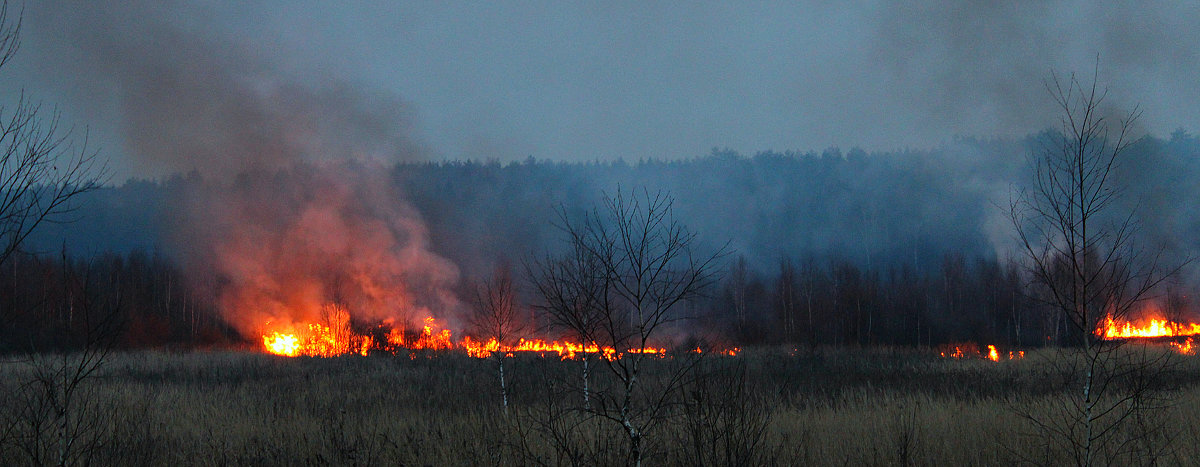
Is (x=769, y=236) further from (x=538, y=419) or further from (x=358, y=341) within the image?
(x=538, y=419)

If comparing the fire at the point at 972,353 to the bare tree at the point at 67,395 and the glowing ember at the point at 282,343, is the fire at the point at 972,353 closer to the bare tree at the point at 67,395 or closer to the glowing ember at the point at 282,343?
the bare tree at the point at 67,395

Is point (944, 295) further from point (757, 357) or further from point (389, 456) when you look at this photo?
point (389, 456)

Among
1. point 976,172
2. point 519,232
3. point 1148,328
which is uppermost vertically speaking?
point 976,172

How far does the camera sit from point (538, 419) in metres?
10.3

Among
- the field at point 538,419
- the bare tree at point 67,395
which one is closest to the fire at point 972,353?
the field at point 538,419

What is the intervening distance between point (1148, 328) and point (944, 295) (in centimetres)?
1534

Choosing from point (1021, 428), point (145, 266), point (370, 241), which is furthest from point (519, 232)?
point (1021, 428)

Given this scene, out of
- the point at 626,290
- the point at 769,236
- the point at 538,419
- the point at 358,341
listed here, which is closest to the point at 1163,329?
the point at 769,236

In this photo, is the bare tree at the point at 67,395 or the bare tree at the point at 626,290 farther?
the bare tree at the point at 67,395

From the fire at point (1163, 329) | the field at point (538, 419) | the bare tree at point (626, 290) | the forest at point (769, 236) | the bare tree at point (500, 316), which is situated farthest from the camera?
the forest at point (769, 236)

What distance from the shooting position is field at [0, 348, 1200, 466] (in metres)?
7.09

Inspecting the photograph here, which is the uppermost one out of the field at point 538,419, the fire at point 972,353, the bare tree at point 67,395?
the bare tree at point 67,395

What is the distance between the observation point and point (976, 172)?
88.5 meters

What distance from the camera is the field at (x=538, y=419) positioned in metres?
7.09
